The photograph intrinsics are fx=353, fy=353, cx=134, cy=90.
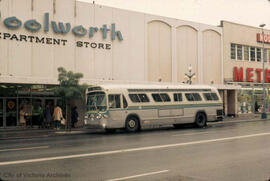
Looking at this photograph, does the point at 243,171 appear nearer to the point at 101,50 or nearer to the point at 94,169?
the point at 94,169

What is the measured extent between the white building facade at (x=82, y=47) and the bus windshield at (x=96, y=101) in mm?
3922

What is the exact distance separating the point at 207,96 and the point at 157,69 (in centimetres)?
811

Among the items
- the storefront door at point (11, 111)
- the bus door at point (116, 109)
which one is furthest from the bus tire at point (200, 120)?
the storefront door at point (11, 111)

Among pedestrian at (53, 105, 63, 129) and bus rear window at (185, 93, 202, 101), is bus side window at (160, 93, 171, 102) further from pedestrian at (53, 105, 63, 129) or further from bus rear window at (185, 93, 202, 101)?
pedestrian at (53, 105, 63, 129)

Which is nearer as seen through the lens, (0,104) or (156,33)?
(0,104)

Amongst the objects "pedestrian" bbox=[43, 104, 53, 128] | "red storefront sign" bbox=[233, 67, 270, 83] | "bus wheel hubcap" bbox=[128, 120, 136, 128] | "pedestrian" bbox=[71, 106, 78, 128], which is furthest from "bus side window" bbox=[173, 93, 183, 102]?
"red storefront sign" bbox=[233, 67, 270, 83]

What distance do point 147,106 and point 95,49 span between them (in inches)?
335

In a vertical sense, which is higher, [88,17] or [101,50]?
[88,17]

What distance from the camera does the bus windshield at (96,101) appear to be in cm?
2058

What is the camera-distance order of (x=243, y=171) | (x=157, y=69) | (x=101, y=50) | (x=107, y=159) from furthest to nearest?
(x=157, y=69), (x=101, y=50), (x=107, y=159), (x=243, y=171)

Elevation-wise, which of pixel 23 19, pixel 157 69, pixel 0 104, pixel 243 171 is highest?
pixel 23 19

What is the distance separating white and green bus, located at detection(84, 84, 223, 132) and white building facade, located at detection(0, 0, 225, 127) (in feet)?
16.7

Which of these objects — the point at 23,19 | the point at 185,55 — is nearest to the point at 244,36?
the point at 185,55

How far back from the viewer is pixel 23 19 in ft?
80.7
